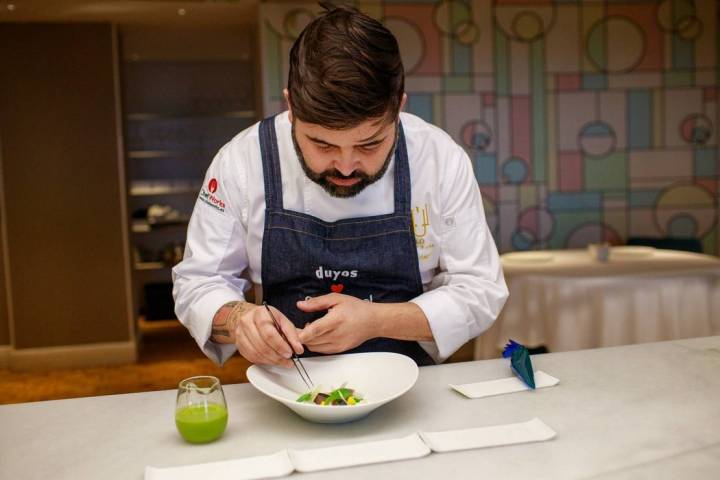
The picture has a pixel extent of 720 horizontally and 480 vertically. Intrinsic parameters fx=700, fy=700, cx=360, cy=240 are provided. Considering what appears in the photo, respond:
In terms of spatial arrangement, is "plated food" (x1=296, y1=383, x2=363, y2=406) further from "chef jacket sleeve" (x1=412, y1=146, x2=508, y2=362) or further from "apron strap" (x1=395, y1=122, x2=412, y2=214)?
"apron strap" (x1=395, y1=122, x2=412, y2=214)

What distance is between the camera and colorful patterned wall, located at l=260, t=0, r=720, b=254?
4.75 meters

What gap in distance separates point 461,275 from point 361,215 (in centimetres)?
27

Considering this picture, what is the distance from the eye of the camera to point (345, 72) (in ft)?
4.23

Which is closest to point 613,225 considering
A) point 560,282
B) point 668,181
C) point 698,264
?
point 668,181

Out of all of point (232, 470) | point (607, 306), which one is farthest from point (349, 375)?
point (607, 306)

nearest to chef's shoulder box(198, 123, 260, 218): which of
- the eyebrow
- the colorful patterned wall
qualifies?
the eyebrow

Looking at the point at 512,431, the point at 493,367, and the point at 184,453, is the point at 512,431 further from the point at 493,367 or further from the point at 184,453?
the point at 184,453

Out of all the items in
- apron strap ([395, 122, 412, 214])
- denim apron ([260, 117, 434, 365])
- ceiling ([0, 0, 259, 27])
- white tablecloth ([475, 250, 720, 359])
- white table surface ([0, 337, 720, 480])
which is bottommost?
white tablecloth ([475, 250, 720, 359])

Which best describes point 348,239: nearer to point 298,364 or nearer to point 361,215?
point 361,215

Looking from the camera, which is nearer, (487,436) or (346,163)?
(487,436)

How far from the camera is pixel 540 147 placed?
16.1ft

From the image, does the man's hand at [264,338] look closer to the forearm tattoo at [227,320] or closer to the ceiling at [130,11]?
the forearm tattoo at [227,320]

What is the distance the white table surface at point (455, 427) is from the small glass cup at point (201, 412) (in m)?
0.02

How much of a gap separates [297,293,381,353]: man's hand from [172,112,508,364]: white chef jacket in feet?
0.67
